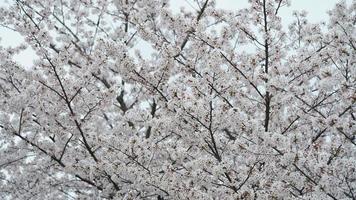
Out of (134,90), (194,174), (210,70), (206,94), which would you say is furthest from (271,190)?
(134,90)

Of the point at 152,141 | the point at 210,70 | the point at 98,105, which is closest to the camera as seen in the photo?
the point at 210,70

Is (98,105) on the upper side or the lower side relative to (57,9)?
lower

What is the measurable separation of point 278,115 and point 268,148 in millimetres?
1285

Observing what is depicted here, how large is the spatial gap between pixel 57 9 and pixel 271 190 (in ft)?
23.0

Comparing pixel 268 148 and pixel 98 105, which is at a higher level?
pixel 98 105

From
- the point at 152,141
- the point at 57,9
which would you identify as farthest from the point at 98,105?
the point at 57,9

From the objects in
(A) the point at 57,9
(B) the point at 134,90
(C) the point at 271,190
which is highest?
(A) the point at 57,9

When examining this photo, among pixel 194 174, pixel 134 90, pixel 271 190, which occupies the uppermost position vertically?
pixel 134 90

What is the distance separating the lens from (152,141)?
5.87 metres

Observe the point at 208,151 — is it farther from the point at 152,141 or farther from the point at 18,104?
the point at 18,104

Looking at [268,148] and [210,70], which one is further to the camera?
[210,70]

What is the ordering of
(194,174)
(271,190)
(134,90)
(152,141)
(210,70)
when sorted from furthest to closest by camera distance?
→ 1. (134,90)
2. (152,141)
3. (210,70)
4. (194,174)
5. (271,190)

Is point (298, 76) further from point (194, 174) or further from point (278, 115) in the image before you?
point (194, 174)

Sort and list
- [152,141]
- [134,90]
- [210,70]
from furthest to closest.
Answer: [134,90], [152,141], [210,70]
